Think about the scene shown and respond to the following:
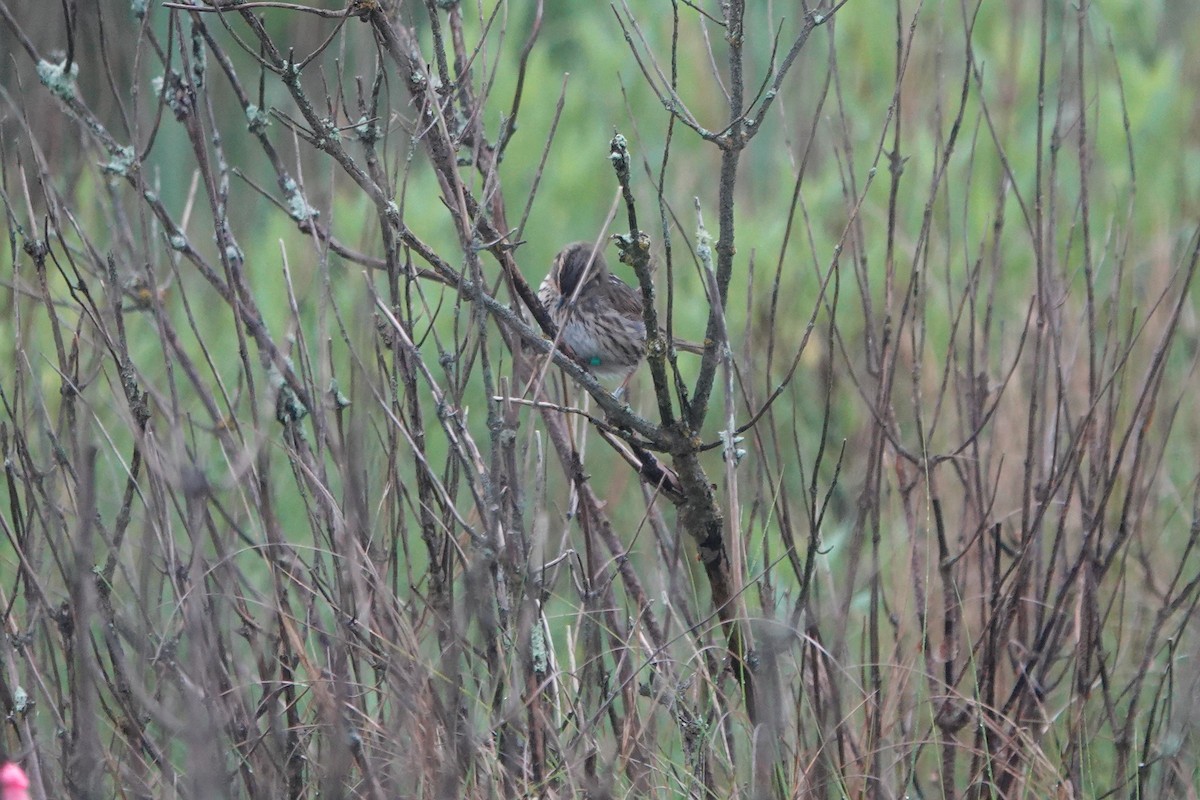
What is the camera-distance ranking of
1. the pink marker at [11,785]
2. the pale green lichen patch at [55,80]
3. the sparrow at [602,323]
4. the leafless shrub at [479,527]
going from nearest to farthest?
1. the pink marker at [11,785]
2. the leafless shrub at [479,527]
3. the pale green lichen patch at [55,80]
4. the sparrow at [602,323]

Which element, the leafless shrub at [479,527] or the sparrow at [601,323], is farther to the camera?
the sparrow at [601,323]

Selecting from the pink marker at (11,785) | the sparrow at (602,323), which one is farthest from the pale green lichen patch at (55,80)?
the sparrow at (602,323)

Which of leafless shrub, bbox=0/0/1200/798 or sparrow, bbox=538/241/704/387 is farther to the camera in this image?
sparrow, bbox=538/241/704/387

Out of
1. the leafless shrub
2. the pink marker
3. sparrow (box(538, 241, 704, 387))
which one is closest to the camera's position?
the pink marker

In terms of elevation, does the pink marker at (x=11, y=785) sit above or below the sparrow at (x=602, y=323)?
below

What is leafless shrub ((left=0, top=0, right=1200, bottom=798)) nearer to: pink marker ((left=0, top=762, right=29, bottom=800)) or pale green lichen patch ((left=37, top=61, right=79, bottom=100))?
pale green lichen patch ((left=37, top=61, right=79, bottom=100))

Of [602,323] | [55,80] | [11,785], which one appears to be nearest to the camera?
[11,785]

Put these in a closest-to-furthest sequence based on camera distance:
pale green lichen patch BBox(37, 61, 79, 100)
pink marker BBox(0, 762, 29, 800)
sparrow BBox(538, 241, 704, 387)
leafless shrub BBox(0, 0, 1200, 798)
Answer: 1. pink marker BBox(0, 762, 29, 800)
2. leafless shrub BBox(0, 0, 1200, 798)
3. pale green lichen patch BBox(37, 61, 79, 100)
4. sparrow BBox(538, 241, 704, 387)

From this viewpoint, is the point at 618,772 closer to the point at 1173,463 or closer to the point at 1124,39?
the point at 1173,463

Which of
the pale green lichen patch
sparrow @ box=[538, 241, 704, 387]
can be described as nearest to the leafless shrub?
the pale green lichen patch

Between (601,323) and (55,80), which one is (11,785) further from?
(601,323)

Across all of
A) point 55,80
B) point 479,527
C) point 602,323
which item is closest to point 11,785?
point 55,80

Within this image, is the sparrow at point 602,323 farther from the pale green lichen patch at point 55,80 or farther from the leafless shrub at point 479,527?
the pale green lichen patch at point 55,80

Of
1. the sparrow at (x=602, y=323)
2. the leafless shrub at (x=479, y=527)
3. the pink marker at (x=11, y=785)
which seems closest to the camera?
the pink marker at (x=11, y=785)
